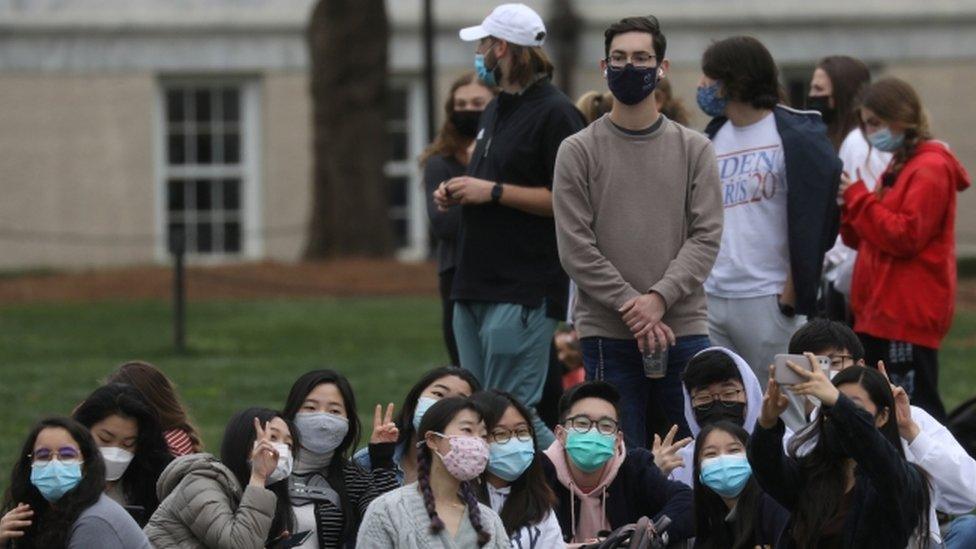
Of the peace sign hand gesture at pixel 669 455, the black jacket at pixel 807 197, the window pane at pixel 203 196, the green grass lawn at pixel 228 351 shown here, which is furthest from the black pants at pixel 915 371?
the window pane at pixel 203 196

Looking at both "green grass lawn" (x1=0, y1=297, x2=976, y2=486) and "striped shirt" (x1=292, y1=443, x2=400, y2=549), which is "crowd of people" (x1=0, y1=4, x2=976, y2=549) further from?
"green grass lawn" (x1=0, y1=297, x2=976, y2=486)

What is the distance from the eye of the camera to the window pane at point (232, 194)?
29250mm

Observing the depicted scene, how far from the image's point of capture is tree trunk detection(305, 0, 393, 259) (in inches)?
977

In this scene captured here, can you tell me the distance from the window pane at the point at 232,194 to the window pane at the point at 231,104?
0.88 metres

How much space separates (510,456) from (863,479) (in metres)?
1.28

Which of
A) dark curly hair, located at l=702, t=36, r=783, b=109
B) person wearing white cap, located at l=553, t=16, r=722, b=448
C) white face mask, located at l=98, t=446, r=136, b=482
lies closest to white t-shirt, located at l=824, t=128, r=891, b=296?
dark curly hair, located at l=702, t=36, r=783, b=109

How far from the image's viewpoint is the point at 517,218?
8.95m

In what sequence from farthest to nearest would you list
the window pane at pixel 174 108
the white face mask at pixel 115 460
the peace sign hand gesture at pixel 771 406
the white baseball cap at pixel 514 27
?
the window pane at pixel 174 108 → the white baseball cap at pixel 514 27 → the white face mask at pixel 115 460 → the peace sign hand gesture at pixel 771 406

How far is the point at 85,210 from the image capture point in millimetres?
28734

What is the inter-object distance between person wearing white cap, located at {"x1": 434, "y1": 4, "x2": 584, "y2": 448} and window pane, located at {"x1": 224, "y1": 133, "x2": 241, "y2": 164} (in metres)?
20.4

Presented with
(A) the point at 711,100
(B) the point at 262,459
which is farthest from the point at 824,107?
(B) the point at 262,459

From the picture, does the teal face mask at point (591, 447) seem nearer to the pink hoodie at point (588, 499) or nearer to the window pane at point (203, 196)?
the pink hoodie at point (588, 499)

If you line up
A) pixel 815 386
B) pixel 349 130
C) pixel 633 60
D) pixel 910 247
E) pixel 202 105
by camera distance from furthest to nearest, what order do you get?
pixel 202 105
pixel 349 130
pixel 910 247
pixel 633 60
pixel 815 386

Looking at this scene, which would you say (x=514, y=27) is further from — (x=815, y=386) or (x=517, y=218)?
(x=815, y=386)
